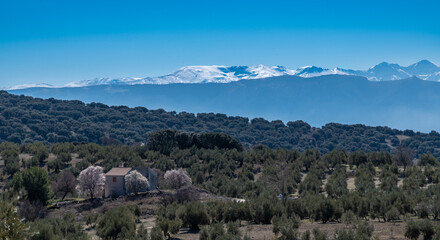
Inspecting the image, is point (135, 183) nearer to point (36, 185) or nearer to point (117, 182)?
point (117, 182)

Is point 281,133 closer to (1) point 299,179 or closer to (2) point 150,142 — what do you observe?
(2) point 150,142

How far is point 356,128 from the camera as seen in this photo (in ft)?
507

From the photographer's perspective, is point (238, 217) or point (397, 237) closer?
point (397, 237)

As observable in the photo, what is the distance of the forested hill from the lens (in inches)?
4899

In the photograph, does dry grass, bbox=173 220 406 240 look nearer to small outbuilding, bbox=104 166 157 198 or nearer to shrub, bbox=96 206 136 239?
shrub, bbox=96 206 136 239

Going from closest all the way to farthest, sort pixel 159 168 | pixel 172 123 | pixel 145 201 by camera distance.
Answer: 1. pixel 145 201
2. pixel 159 168
3. pixel 172 123

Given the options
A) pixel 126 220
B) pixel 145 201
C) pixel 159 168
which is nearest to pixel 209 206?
pixel 126 220

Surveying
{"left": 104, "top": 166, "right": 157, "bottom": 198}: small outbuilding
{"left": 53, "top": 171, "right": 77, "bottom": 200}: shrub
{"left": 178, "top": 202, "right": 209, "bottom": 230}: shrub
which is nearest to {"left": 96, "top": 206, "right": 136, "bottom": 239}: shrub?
{"left": 178, "top": 202, "right": 209, "bottom": 230}: shrub

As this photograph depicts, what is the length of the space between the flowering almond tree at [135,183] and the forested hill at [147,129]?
70977mm

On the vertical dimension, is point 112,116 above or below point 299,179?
above

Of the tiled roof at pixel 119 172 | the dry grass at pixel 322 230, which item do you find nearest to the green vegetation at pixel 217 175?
the dry grass at pixel 322 230

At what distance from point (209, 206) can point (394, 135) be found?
12571 cm

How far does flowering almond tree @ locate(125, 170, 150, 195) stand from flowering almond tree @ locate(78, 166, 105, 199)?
283 centimetres

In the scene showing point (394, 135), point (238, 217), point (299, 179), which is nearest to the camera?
point (238, 217)
